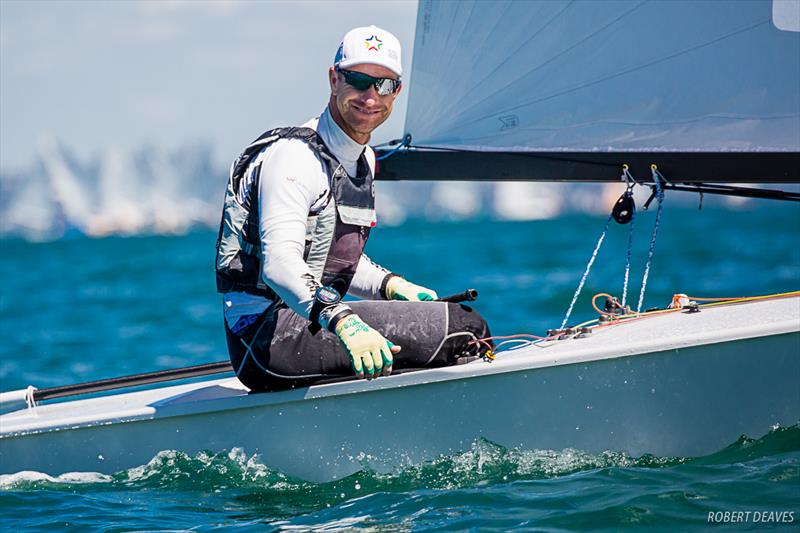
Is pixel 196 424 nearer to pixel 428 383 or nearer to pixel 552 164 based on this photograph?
pixel 428 383

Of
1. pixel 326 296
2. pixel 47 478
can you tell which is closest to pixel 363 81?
pixel 326 296

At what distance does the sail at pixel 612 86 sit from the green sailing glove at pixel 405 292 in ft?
2.00

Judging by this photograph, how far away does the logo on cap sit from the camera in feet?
9.81

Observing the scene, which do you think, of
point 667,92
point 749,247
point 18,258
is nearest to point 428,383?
point 667,92

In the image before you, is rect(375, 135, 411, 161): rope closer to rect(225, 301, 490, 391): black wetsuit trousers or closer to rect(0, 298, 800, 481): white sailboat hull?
rect(225, 301, 490, 391): black wetsuit trousers

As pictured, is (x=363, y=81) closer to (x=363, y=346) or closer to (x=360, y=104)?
(x=360, y=104)

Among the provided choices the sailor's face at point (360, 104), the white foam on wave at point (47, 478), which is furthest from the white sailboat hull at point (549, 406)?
the sailor's face at point (360, 104)

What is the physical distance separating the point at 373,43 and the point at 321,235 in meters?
0.57

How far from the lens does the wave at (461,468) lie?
3.07 m

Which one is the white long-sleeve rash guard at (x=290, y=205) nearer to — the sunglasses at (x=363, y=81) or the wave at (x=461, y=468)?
the sunglasses at (x=363, y=81)

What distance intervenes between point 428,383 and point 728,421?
89cm

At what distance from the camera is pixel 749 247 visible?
19.1 metres

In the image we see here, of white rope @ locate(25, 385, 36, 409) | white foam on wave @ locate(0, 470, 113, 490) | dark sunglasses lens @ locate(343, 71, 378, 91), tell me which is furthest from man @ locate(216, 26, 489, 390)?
white rope @ locate(25, 385, 36, 409)

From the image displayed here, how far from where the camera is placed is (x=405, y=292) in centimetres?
343
